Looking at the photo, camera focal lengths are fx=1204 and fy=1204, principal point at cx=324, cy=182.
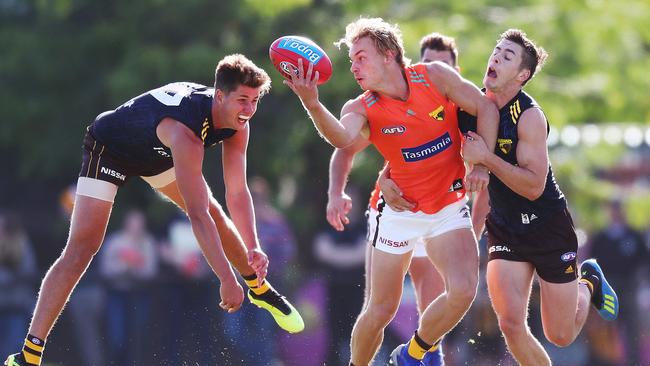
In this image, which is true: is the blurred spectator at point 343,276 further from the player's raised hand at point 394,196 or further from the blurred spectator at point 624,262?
the player's raised hand at point 394,196

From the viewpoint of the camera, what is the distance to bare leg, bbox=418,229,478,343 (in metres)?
7.31

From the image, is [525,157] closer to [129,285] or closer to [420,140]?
[420,140]

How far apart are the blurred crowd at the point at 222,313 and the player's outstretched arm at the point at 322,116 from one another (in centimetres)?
298

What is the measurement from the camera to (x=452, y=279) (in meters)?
7.31

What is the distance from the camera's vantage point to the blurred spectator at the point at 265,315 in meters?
10.5

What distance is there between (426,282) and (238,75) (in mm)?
2020

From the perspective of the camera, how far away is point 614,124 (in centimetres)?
1571

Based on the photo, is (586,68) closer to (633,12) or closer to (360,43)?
(633,12)

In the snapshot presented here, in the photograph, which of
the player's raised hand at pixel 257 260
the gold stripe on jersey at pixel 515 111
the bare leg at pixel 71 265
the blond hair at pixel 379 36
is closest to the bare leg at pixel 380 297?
the player's raised hand at pixel 257 260

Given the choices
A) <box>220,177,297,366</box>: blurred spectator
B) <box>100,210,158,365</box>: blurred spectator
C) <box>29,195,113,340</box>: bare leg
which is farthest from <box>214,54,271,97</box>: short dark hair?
<box>100,210,158,365</box>: blurred spectator

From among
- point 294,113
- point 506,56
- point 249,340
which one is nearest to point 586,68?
point 294,113

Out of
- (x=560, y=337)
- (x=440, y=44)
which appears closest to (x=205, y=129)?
(x=440, y=44)

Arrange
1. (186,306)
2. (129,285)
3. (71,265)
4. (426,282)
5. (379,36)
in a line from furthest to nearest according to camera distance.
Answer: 1. (129,285)
2. (186,306)
3. (426,282)
4. (71,265)
5. (379,36)

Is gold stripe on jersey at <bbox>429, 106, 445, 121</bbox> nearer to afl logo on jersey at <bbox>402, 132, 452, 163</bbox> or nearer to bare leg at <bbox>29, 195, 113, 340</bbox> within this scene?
afl logo on jersey at <bbox>402, 132, 452, 163</bbox>
